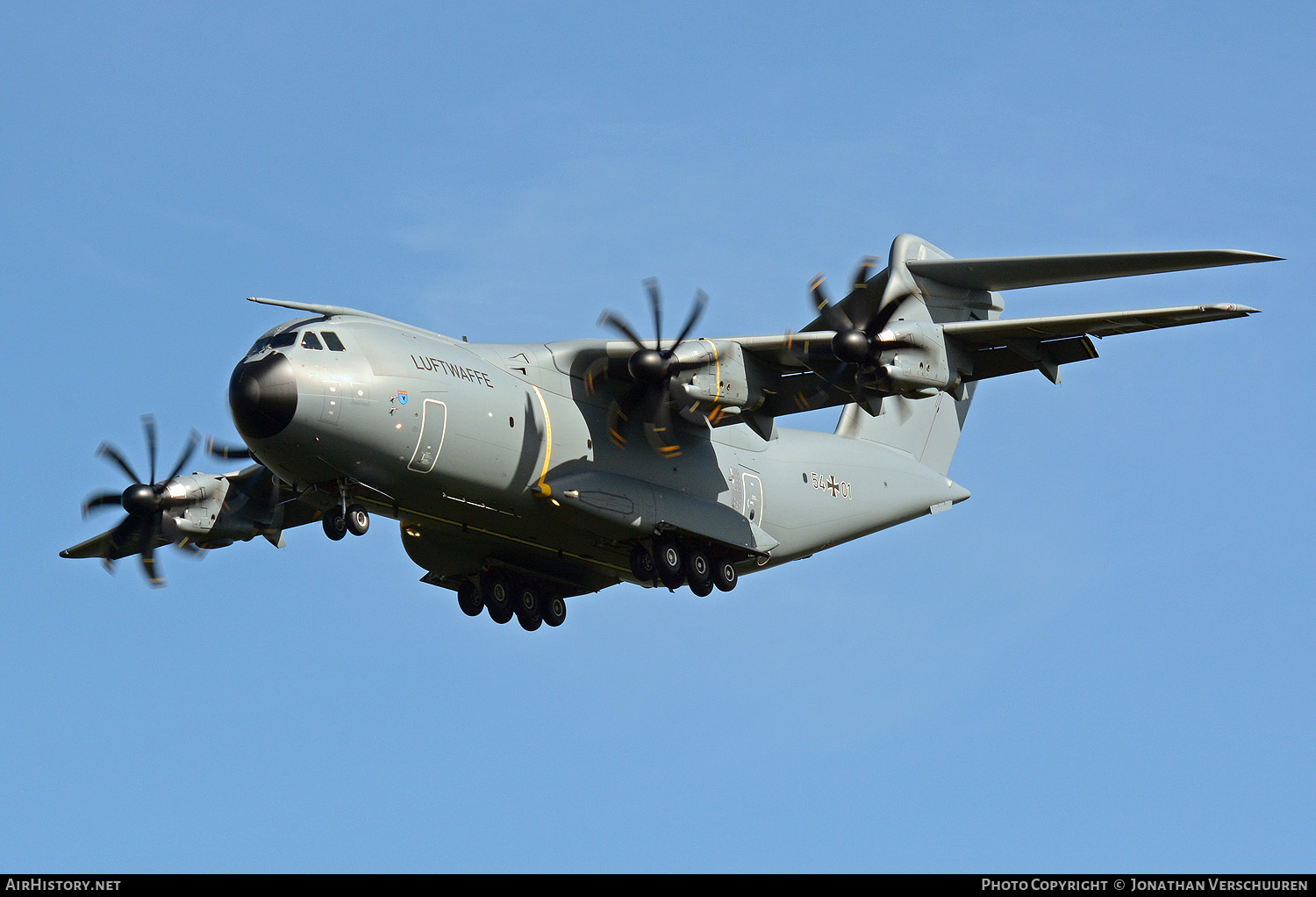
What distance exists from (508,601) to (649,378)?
4.61 meters

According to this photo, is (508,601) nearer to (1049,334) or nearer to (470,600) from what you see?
(470,600)

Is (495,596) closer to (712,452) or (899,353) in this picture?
(712,452)

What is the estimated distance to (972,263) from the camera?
73.4 ft

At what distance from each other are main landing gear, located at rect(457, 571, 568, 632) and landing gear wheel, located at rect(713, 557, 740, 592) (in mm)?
2702

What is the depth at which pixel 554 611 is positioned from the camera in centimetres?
2334

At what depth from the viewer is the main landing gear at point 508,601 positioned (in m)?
23.0

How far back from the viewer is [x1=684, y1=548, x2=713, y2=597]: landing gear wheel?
2184cm

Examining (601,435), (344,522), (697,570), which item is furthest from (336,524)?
(697,570)

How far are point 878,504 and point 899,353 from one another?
4978 millimetres

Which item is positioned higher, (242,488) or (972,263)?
(972,263)

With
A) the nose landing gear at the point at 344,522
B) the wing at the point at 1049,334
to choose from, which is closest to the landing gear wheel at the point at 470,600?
the nose landing gear at the point at 344,522
